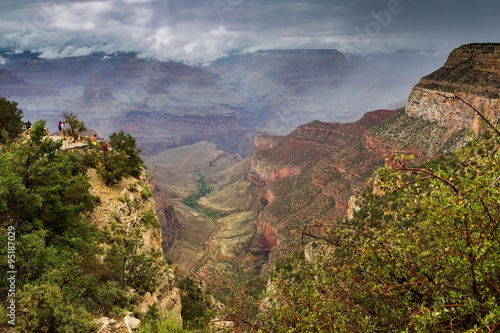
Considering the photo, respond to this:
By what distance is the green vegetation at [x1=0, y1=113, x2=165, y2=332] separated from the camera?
24.7ft

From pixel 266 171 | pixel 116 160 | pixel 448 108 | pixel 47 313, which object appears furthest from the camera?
pixel 266 171

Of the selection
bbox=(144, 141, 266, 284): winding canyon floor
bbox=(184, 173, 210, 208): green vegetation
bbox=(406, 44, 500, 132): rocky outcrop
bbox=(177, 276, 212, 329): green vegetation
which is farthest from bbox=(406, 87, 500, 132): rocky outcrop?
bbox=(184, 173, 210, 208): green vegetation

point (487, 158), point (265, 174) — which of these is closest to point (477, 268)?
point (487, 158)

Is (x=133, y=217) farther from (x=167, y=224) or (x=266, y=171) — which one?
(x=266, y=171)

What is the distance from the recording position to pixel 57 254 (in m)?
10.7

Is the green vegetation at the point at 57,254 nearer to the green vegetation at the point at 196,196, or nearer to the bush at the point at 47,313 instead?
the bush at the point at 47,313

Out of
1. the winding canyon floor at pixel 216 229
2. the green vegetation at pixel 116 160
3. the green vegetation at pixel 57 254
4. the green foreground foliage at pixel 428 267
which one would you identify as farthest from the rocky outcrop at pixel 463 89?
the winding canyon floor at pixel 216 229

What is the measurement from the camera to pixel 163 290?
629 inches

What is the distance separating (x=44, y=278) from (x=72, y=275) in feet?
3.48

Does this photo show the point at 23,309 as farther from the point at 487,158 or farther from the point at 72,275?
the point at 487,158

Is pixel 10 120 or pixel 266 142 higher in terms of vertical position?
pixel 10 120

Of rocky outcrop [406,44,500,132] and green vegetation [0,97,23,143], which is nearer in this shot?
green vegetation [0,97,23,143]

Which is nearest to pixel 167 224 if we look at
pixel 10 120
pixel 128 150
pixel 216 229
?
pixel 216 229

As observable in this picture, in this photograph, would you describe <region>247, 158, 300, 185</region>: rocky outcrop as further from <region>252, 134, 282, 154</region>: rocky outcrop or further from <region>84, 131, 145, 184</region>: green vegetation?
<region>84, 131, 145, 184</region>: green vegetation
